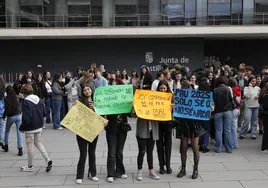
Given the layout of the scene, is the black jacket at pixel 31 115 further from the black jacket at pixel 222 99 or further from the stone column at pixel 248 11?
the stone column at pixel 248 11


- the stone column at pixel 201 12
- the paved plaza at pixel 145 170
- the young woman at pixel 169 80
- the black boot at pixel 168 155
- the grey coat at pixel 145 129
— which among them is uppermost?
the stone column at pixel 201 12

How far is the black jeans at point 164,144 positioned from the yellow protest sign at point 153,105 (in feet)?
0.96

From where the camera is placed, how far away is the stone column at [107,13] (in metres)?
26.1

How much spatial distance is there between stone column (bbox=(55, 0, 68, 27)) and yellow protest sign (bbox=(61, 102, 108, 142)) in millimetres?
20799

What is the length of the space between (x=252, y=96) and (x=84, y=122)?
5.30 m

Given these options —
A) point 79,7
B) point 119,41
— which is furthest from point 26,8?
point 119,41

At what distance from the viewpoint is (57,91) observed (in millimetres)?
11328

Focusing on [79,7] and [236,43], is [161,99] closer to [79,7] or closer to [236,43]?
[79,7]

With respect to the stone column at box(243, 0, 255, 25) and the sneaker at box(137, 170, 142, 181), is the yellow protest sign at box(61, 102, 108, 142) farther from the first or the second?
the stone column at box(243, 0, 255, 25)

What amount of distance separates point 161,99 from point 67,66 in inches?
854

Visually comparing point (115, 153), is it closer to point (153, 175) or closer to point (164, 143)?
point (153, 175)

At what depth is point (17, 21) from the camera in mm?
26031

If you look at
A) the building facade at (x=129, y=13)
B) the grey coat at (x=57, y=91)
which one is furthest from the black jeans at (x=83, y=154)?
the building facade at (x=129, y=13)

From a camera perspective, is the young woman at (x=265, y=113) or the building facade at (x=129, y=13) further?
the building facade at (x=129, y=13)
